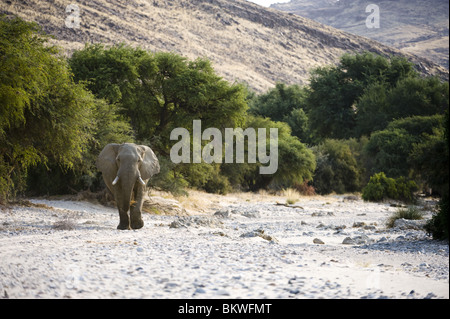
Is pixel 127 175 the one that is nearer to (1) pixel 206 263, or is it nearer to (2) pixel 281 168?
(1) pixel 206 263

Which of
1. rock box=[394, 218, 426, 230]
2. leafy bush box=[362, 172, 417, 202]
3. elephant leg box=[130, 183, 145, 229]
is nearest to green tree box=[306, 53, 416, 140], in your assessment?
leafy bush box=[362, 172, 417, 202]

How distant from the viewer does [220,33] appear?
102m

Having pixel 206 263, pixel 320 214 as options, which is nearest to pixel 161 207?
pixel 320 214

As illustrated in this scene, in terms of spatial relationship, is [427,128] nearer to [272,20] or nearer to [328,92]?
[328,92]

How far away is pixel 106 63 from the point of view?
22.0 metres

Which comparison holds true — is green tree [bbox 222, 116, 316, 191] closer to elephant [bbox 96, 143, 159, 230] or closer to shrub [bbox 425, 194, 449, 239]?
elephant [bbox 96, 143, 159, 230]

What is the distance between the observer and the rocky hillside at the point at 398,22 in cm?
9706

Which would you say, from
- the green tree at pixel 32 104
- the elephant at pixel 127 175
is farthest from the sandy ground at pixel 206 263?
the green tree at pixel 32 104

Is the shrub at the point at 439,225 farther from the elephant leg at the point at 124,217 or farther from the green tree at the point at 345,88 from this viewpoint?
the green tree at the point at 345,88

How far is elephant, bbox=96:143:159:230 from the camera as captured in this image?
1291 cm

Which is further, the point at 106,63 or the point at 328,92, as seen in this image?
the point at 328,92

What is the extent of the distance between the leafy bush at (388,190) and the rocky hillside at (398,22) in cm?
5878
